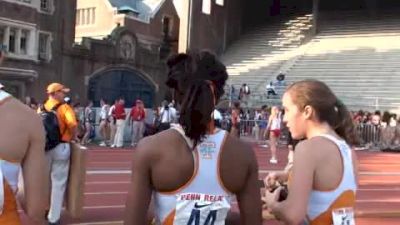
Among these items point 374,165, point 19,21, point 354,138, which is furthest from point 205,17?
point 354,138

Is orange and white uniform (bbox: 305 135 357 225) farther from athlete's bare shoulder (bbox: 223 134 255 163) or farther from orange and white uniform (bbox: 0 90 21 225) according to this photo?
orange and white uniform (bbox: 0 90 21 225)

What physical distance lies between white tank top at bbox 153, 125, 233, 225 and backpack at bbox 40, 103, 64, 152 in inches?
185

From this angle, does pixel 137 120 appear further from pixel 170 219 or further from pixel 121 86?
pixel 170 219

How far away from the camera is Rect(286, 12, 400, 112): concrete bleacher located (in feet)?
120

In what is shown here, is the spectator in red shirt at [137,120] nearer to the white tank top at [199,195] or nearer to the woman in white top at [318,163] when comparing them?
the woman in white top at [318,163]

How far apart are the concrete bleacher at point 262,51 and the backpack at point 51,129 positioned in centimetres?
3275

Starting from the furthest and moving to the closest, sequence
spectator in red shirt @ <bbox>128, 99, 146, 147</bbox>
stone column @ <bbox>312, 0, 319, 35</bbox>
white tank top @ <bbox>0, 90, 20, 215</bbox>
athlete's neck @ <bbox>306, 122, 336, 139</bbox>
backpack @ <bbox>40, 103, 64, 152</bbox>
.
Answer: stone column @ <bbox>312, 0, 319, 35</bbox> → spectator in red shirt @ <bbox>128, 99, 146, 147</bbox> → backpack @ <bbox>40, 103, 64, 152</bbox> → athlete's neck @ <bbox>306, 122, 336, 139</bbox> → white tank top @ <bbox>0, 90, 20, 215</bbox>

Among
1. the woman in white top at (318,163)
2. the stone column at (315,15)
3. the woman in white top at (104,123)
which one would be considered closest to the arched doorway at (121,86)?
the woman in white top at (104,123)

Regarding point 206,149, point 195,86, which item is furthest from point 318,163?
point 195,86

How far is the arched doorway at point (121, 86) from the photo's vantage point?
34562 millimetres

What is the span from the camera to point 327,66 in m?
40.8

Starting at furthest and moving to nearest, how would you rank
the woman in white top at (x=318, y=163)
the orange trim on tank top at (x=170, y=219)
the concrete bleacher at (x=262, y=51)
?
the concrete bleacher at (x=262, y=51)
the woman in white top at (x=318, y=163)
the orange trim on tank top at (x=170, y=219)

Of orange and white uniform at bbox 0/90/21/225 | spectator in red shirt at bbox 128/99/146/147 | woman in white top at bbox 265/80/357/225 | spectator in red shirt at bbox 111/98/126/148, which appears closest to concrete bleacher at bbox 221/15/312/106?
spectator in red shirt at bbox 128/99/146/147

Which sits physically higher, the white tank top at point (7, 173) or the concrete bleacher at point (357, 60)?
the concrete bleacher at point (357, 60)
